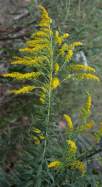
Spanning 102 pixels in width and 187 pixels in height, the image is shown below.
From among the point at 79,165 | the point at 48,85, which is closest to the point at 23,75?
the point at 48,85

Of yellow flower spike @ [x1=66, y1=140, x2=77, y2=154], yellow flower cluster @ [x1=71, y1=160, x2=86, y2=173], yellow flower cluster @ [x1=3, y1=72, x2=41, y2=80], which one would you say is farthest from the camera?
yellow flower cluster @ [x1=71, y1=160, x2=86, y2=173]

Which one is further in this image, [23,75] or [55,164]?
[55,164]

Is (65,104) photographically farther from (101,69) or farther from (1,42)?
(1,42)

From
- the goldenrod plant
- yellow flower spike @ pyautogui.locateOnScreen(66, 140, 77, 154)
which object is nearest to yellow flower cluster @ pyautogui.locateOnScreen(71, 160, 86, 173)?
the goldenrod plant

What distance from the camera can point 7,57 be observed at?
4.78 m

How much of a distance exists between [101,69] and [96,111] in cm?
57

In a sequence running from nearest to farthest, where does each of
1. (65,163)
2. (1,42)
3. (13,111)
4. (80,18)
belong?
(65,163), (80,18), (13,111), (1,42)

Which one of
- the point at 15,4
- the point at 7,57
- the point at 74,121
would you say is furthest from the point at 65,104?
the point at 15,4

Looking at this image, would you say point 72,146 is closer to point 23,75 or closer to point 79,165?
point 79,165

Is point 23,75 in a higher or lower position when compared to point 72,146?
higher

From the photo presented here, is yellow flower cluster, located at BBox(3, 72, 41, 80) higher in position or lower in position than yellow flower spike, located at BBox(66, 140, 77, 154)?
higher

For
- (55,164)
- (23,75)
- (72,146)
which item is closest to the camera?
(23,75)

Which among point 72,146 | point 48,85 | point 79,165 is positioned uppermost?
point 48,85

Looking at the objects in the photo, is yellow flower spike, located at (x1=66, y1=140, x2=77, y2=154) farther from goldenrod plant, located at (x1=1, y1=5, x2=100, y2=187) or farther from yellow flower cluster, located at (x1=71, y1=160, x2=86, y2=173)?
yellow flower cluster, located at (x1=71, y1=160, x2=86, y2=173)
